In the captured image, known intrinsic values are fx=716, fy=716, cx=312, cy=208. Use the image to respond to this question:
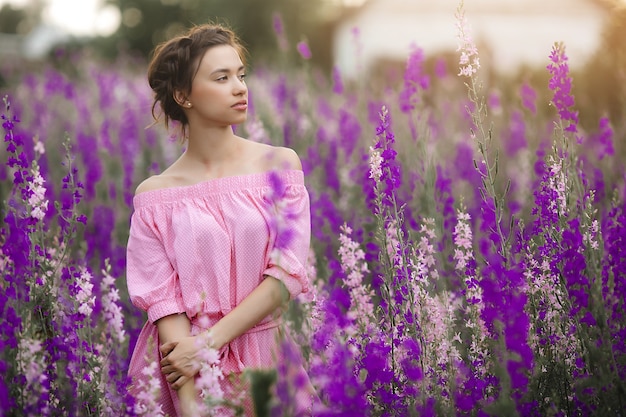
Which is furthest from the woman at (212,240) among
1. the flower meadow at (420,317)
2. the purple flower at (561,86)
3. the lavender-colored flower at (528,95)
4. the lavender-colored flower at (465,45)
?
the lavender-colored flower at (528,95)

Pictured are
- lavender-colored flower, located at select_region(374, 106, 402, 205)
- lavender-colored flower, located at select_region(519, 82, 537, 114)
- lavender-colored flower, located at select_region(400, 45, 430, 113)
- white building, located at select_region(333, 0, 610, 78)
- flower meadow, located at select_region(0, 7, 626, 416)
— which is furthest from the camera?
white building, located at select_region(333, 0, 610, 78)

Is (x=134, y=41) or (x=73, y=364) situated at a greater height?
(x=134, y=41)

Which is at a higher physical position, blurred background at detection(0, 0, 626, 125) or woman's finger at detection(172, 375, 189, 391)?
blurred background at detection(0, 0, 626, 125)

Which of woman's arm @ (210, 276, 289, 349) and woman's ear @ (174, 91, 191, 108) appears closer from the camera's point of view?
woman's arm @ (210, 276, 289, 349)

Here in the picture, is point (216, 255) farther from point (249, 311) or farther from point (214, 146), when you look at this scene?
point (214, 146)

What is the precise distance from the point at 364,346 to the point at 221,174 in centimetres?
76

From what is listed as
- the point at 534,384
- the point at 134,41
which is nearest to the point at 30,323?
the point at 534,384

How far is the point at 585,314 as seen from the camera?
96.3 inches

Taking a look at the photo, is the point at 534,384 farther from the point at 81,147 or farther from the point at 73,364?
the point at 81,147

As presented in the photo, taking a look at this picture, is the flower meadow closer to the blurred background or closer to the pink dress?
the pink dress

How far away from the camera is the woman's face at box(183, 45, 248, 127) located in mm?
2385

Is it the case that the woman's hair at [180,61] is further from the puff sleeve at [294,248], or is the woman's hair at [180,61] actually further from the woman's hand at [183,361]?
the woman's hand at [183,361]

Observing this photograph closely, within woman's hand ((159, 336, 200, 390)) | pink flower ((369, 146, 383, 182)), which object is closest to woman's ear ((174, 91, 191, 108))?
pink flower ((369, 146, 383, 182))

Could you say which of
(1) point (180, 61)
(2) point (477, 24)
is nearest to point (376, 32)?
(2) point (477, 24)
